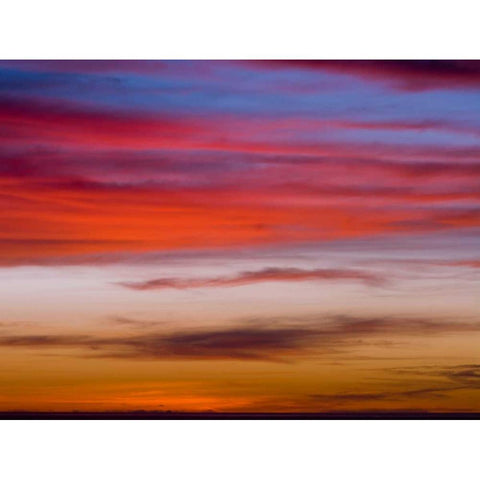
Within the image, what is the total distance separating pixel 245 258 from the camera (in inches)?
123

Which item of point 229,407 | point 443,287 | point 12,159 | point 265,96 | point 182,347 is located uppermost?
point 265,96

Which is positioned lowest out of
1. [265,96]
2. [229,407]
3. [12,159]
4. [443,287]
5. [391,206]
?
[229,407]

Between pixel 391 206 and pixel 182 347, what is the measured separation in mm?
1110

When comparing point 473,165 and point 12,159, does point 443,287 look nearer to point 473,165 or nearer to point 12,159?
point 473,165

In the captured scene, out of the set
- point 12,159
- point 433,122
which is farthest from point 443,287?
point 12,159

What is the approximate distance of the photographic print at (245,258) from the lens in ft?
10.2

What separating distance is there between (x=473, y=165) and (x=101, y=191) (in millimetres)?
1639

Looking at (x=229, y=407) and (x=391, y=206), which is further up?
(x=391, y=206)

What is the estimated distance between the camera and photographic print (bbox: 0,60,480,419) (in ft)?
10.2

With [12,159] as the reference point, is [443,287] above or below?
below

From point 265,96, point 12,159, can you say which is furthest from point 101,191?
point 265,96

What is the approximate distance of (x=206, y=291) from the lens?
10.3ft

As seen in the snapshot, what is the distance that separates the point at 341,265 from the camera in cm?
312

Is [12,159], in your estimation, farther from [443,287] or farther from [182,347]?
Result: [443,287]
